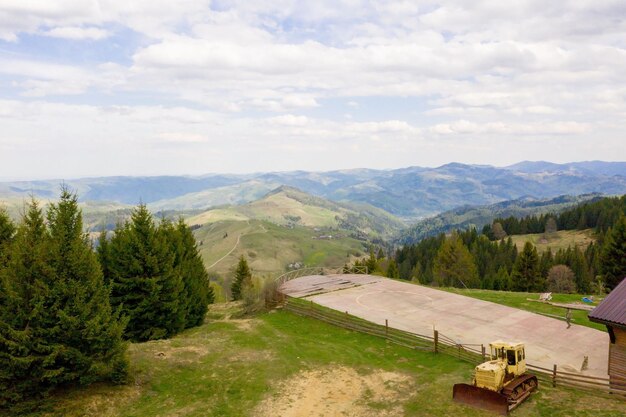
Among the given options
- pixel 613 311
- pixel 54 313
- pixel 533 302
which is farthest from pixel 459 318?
pixel 54 313

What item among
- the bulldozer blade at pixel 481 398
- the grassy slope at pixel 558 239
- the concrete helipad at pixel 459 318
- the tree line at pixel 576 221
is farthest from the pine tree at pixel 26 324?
the tree line at pixel 576 221

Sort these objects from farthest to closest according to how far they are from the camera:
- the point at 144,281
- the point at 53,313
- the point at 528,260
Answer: the point at 528,260 → the point at 144,281 → the point at 53,313

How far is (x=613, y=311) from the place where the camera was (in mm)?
26531

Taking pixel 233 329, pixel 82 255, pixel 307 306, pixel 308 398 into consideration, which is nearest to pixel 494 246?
pixel 307 306

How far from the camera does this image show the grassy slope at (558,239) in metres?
153

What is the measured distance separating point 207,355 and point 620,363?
29.5 meters

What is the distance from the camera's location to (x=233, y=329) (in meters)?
43.8

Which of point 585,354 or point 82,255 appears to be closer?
point 82,255

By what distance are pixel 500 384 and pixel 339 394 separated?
1036 cm

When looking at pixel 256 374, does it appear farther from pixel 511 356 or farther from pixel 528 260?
pixel 528 260

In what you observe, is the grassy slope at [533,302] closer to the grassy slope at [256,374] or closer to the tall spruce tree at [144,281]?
the grassy slope at [256,374]

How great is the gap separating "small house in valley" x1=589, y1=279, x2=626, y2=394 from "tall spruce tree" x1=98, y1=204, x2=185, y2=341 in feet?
122

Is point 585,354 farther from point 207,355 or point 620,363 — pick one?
point 207,355

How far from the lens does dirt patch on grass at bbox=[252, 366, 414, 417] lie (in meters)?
26.6
